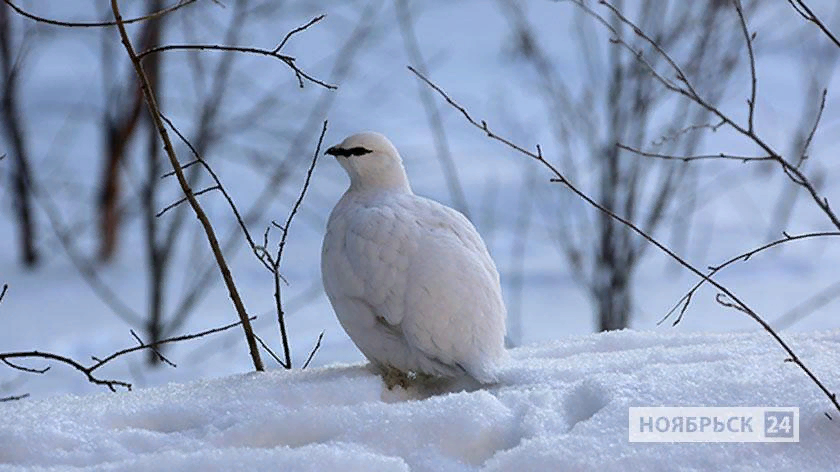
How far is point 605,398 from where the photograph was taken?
2.02 metres

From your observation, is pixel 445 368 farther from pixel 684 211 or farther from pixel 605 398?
pixel 684 211

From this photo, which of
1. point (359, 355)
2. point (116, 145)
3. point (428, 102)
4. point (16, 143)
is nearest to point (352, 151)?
point (428, 102)

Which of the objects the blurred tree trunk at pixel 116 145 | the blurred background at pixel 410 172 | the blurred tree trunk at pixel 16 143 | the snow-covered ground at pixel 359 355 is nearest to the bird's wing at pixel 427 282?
the snow-covered ground at pixel 359 355

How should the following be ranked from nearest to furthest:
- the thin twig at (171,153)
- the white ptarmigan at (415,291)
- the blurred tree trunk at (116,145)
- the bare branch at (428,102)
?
the thin twig at (171,153) → the white ptarmigan at (415,291) → the bare branch at (428,102) → the blurred tree trunk at (116,145)

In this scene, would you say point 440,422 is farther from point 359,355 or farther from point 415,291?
point 359,355

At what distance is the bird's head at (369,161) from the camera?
2.83 metres

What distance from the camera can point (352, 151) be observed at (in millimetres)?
2834

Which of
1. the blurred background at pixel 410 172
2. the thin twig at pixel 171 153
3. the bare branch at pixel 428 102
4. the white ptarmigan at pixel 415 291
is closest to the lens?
the thin twig at pixel 171 153

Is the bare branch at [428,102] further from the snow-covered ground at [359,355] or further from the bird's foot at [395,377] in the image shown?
the bird's foot at [395,377]

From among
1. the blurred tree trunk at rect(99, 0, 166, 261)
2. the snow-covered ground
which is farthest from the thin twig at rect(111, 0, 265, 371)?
the blurred tree trunk at rect(99, 0, 166, 261)

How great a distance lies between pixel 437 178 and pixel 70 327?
349 centimetres

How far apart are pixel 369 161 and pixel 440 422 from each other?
1031mm

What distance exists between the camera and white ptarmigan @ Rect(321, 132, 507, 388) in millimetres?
2424

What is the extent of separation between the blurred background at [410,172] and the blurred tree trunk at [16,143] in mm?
32
